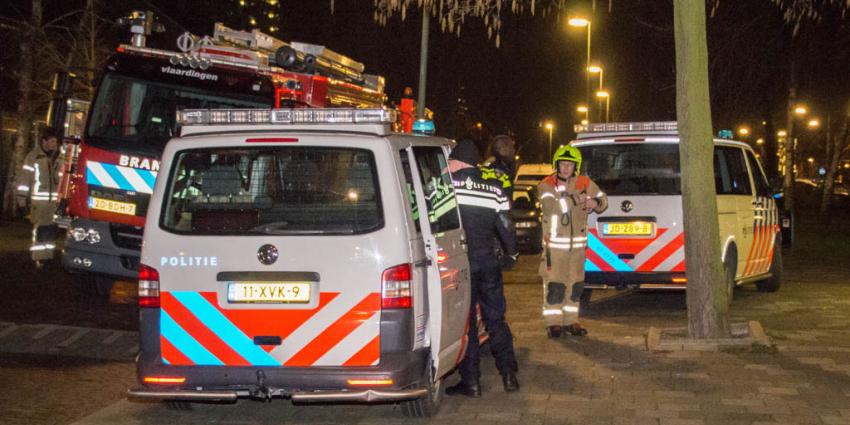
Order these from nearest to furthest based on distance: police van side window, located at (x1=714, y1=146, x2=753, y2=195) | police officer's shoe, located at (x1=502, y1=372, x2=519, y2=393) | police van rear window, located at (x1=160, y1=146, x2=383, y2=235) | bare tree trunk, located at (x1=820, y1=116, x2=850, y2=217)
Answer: police van rear window, located at (x1=160, y1=146, x2=383, y2=235), police officer's shoe, located at (x1=502, y1=372, x2=519, y2=393), police van side window, located at (x1=714, y1=146, x2=753, y2=195), bare tree trunk, located at (x1=820, y1=116, x2=850, y2=217)

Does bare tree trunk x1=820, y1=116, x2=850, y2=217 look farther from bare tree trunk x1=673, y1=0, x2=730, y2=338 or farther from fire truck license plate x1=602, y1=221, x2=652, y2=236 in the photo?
bare tree trunk x1=673, y1=0, x2=730, y2=338

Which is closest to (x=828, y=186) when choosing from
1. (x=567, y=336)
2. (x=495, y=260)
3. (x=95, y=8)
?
(x=95, y=8)

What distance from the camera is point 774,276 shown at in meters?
15.3

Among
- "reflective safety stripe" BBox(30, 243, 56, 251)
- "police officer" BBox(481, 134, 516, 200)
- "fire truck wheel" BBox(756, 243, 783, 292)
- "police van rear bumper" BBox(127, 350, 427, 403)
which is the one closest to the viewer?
"police van rear bumper" BBox(127, 350, 427, 403)

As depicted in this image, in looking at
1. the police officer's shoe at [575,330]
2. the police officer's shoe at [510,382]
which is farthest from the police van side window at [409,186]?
the police officer's shoe at [575,330]

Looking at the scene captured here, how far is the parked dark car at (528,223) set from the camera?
22.1m

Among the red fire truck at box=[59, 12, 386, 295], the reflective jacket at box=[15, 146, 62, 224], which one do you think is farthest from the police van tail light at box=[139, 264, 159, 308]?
the reflective jacket at box=[15, 146, 62, 224]

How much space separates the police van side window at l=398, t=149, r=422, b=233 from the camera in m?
7.06

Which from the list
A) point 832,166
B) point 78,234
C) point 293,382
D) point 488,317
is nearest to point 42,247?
point 78,234

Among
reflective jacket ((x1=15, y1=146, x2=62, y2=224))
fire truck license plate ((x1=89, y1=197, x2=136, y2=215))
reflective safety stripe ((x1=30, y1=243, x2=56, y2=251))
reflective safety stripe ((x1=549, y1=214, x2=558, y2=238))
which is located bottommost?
reflective safety stripe ((x1=30, y1=243, x2=56, y2=251))

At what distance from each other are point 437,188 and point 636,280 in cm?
532

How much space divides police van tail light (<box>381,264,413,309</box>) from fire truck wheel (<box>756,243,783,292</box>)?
955 cm

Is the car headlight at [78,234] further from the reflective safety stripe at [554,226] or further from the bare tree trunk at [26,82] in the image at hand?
the bare tree trunk at [26,82]

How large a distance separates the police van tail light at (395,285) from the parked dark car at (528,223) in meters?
15.3
